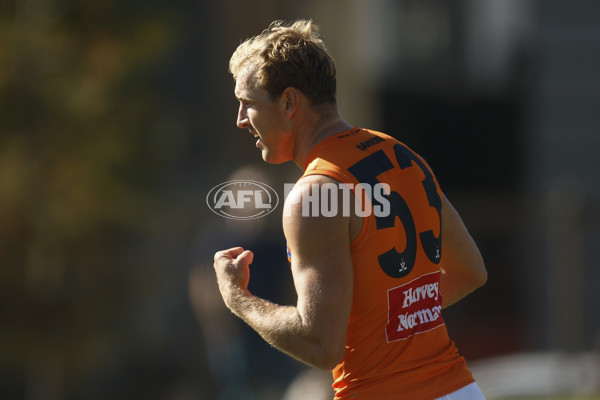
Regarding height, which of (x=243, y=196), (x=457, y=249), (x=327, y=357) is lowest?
(x=327, y=357)

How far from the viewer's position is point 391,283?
121 inches

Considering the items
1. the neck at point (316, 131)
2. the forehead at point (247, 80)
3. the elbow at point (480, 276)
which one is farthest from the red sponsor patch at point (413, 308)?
the forehead at point (247, 80)

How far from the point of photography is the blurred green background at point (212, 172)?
7.74 m

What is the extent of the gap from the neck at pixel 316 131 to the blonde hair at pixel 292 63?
5cm

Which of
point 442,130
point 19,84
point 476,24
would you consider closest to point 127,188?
point 19,84

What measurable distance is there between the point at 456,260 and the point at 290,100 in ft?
3.01

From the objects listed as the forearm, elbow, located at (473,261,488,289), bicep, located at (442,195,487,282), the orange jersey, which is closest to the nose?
the orange jersey

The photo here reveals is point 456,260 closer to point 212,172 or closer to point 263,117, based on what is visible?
point 263,117

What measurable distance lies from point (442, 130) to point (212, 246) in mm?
5023

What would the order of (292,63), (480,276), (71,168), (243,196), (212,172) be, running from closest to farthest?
1. (292,63)
2. (480,276)
3. (243,196)
4. (71,168)
5. (212,172)

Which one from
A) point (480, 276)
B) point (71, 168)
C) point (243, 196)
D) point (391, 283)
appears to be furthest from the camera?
point (71, 168)

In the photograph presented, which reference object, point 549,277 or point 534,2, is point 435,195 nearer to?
point 549,277

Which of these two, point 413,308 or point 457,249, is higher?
point 457,249

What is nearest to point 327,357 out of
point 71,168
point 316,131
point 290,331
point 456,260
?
point 290,331
